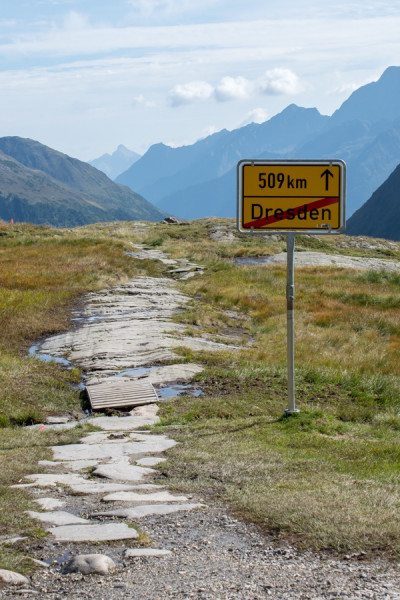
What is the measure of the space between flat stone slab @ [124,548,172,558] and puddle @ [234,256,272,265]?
117 feet

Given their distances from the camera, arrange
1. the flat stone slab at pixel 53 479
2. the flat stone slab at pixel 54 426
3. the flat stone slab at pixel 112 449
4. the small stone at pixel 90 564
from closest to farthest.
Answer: the small stone at pixel 90 564 < the flat stone slab at pixel 53 479 < the flat stone slab at pixel 112 449 < the flat stone slab at pixel 54 426

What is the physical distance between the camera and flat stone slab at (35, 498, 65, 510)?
6527 mm

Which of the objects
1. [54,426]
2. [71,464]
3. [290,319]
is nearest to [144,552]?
[71,464]

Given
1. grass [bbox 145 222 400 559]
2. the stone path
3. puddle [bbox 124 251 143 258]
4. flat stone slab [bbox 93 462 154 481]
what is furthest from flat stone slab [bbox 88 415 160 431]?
puddle [bbox 124 251 143 258]

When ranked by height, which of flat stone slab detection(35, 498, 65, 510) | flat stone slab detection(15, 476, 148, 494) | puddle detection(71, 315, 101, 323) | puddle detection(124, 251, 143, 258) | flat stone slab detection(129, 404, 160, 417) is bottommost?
flat stone slab detection(129, 404, 160, 417)

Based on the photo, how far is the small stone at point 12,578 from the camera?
4828 mm

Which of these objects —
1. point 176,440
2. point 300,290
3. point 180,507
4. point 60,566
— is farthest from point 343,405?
point 300,290

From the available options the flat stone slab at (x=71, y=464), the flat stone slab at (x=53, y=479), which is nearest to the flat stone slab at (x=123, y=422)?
the flat stone slab at (x=71, y=464)

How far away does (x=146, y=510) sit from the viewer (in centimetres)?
639

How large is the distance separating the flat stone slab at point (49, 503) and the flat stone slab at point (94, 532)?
0.59 meters

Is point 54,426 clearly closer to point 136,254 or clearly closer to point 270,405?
point 270,405

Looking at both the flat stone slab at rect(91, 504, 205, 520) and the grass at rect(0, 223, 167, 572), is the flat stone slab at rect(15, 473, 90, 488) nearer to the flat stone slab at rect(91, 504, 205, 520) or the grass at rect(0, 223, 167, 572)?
the grass at rect(0, 223, 167, 572)

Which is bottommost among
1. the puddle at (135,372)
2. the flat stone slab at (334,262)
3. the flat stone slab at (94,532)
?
the puddle at (135,372)

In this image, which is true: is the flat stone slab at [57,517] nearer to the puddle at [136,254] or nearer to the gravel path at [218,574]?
the gravel path at [218,574]
